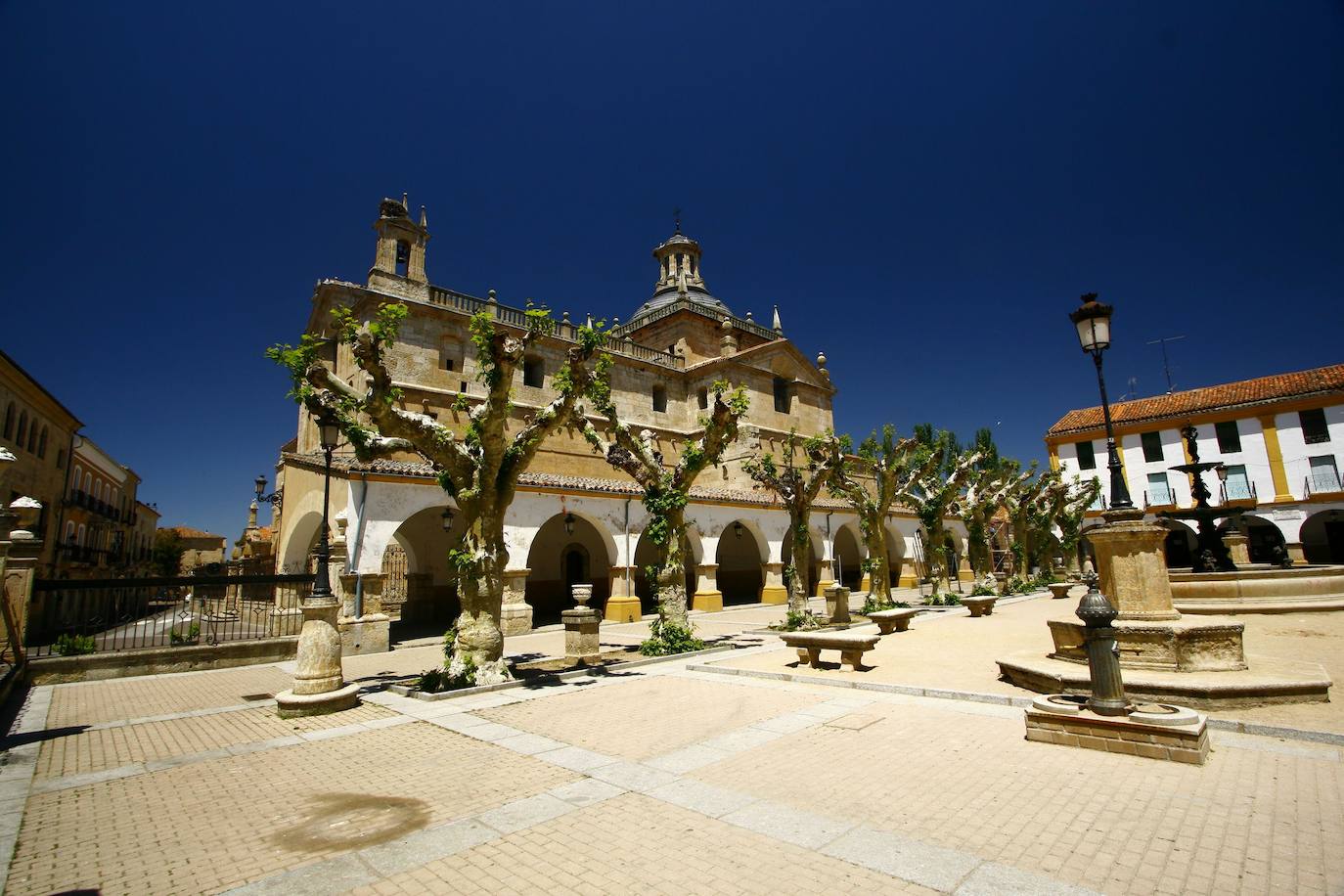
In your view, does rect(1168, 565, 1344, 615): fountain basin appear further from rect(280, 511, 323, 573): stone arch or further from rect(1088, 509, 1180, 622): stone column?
rect(280, 511, 323, 573): stone arch

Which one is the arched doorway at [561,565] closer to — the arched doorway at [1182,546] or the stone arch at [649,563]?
the stone arch at [649,563]

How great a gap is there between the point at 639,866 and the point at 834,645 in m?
6.64

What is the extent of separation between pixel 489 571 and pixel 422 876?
624 centimetres

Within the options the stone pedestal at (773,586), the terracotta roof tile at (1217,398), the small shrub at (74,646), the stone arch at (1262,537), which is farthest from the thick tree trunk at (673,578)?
the stone arch at (1262,537)

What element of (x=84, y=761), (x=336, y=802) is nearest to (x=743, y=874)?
(x=336, y=802)

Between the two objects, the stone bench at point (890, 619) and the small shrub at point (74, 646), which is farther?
the stone bench at point (890, 619)

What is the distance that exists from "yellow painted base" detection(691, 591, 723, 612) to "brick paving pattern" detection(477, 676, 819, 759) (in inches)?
496

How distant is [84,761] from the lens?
6.45 m

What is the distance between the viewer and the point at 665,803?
4.64 metres

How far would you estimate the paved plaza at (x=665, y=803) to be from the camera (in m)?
3.50

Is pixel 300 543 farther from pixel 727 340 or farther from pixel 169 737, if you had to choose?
pixel 727 340

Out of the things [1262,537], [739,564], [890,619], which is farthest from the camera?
[1262,537]

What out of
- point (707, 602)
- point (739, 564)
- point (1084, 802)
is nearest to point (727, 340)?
point (739, 564)

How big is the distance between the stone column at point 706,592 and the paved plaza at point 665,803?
557 inches
